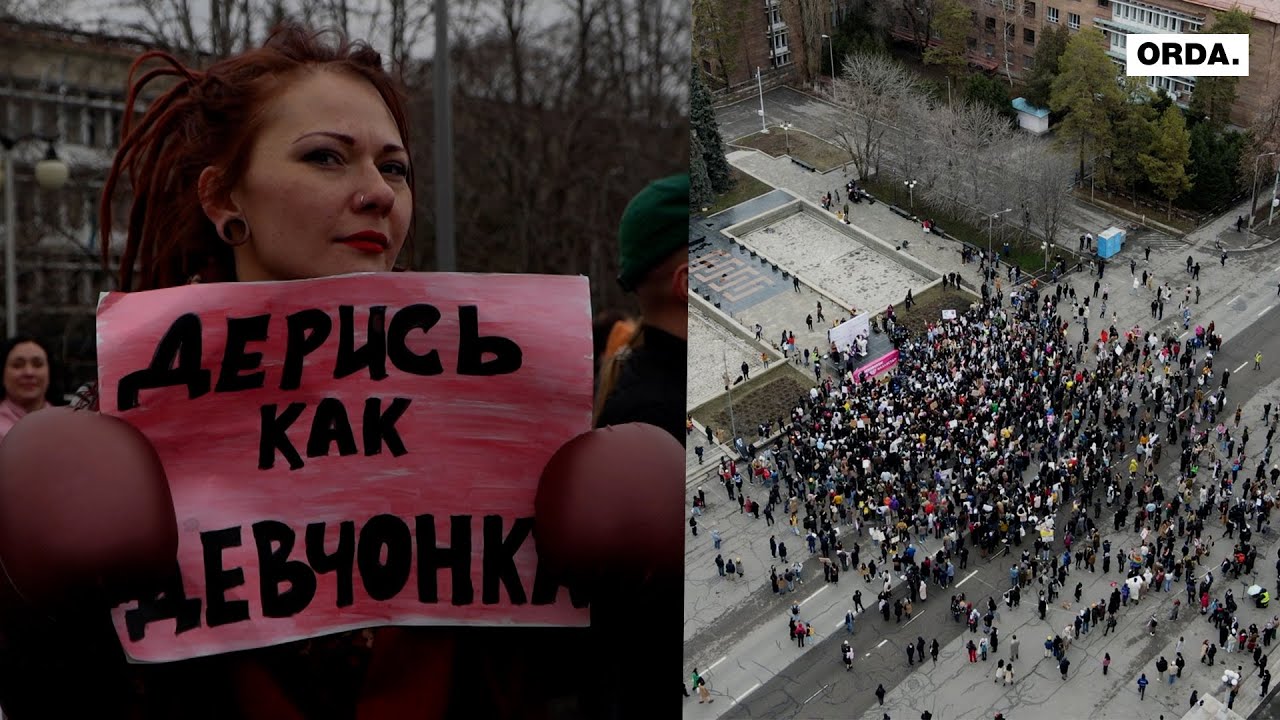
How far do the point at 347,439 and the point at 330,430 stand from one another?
72 millimetres

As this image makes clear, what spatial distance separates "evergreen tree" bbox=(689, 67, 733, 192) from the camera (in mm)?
Answer: 29391

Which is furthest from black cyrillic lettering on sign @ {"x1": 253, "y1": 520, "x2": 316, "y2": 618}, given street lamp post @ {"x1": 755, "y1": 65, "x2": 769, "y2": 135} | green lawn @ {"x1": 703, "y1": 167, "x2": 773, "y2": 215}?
street lamp post @ {"x1": 755, "y1": 65, "x2": 769, "y2": 135}

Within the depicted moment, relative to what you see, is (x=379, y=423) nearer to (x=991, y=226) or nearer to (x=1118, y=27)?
(x=991, y=226)

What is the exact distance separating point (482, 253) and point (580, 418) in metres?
0.85

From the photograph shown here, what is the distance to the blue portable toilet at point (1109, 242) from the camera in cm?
3139

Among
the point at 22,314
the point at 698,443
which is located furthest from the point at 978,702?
the point at 22,314

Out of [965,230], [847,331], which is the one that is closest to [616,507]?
[847,331]

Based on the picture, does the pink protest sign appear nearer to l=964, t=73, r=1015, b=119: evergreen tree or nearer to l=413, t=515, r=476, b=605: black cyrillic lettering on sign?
l=413, t=515, r=476, b=605: black cyrillic lettering on sign

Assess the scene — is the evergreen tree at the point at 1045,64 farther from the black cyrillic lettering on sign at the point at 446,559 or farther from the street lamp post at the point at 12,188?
the street lamp post at the point at 12,188

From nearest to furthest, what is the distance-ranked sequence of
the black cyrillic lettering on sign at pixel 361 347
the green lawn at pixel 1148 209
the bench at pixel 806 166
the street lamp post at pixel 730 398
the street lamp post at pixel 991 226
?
the black cyrillic lettering on sign at pixel 361 347, the street lamp post at pixel 730 398, the street lamp post at pixel 991 226, the green lawn at pixel 1148 209, the bench at pixel 806 166

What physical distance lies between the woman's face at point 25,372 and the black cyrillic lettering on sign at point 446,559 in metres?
1.46

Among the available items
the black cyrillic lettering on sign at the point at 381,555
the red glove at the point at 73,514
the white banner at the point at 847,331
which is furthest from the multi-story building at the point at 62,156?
the white banner at the point at 847,331

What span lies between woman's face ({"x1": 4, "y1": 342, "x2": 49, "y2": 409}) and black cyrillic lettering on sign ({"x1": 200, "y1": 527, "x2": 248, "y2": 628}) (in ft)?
2.75

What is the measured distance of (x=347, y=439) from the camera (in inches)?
211
